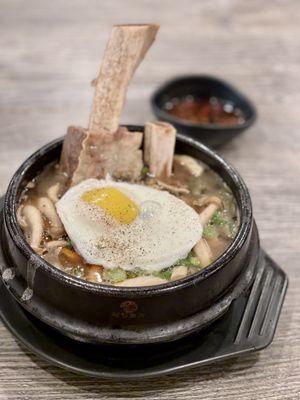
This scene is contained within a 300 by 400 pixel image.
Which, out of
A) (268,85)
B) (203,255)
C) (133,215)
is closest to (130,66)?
(133,215)

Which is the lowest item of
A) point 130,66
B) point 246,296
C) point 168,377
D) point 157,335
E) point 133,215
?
point 168,377

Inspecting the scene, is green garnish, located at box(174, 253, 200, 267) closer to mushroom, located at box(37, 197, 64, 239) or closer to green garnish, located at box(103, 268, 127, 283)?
green garnish, located at box(103, 268, 127, 283)

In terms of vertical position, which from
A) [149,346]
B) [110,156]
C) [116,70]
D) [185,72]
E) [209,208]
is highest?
[116,70]

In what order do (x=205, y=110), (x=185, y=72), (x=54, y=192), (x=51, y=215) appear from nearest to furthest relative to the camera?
1. (x=51, y=215)
2. (x=54, y=192)
3. (x=205, y=110)
4. (x=185, y=72)

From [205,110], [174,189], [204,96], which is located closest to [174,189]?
[174,189]

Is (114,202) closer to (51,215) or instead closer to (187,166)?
(51,215)

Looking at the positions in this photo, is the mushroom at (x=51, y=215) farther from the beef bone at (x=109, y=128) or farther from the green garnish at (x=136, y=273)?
the green garnish at (x=136, y=273)

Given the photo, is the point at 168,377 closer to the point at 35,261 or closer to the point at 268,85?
Answer: the point at 35,261

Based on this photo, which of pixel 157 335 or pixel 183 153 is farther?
pixel 183 153
